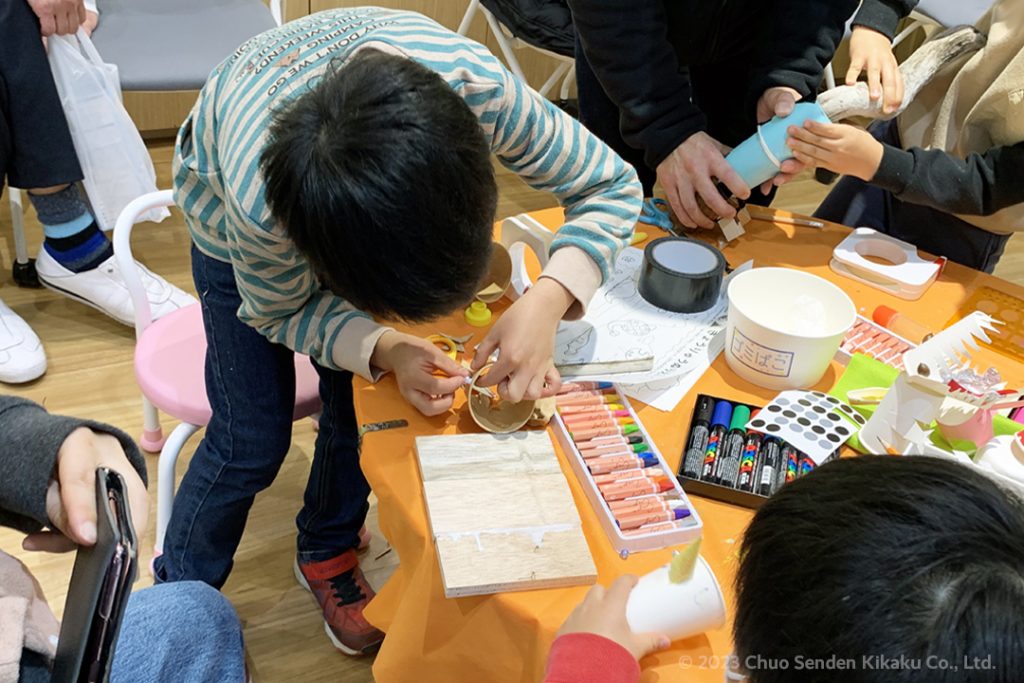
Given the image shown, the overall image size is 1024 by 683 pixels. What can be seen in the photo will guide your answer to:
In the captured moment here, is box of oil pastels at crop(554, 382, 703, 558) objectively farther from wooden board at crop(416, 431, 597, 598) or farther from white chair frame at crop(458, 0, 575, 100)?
white chair frame at crop(458, 0, 575, 100)

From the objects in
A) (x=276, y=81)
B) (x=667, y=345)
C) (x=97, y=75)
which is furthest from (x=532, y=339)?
(x=97, y=75)

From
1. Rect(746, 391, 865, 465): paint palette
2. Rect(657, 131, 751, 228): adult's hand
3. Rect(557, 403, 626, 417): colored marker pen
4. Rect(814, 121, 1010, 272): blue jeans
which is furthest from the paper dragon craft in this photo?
Rect(814, 121, 1010, 272): blue jeans

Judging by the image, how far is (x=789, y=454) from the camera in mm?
793

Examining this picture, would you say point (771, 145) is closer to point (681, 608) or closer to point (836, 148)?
point (836, 148)

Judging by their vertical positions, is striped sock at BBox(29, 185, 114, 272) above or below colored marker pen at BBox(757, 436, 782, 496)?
below

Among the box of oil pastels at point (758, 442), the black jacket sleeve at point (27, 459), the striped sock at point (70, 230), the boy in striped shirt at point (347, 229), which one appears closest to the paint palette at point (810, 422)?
the box of oil pastels at point (758, 442)

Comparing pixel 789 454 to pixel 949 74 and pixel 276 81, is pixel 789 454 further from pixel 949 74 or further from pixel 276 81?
pixel 949 74

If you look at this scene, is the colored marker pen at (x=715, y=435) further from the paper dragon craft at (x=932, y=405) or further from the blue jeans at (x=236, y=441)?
the blue jeans at (x=236, y=441)

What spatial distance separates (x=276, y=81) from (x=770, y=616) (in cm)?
65

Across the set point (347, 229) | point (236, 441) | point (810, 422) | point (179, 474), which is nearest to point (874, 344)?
point (810, 422)

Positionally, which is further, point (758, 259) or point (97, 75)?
point (97, 75)

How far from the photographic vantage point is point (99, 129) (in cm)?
169

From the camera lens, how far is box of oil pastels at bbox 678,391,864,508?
0.77 m

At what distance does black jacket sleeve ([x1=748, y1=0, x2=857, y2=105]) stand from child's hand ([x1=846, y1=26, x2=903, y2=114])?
0.14ft
